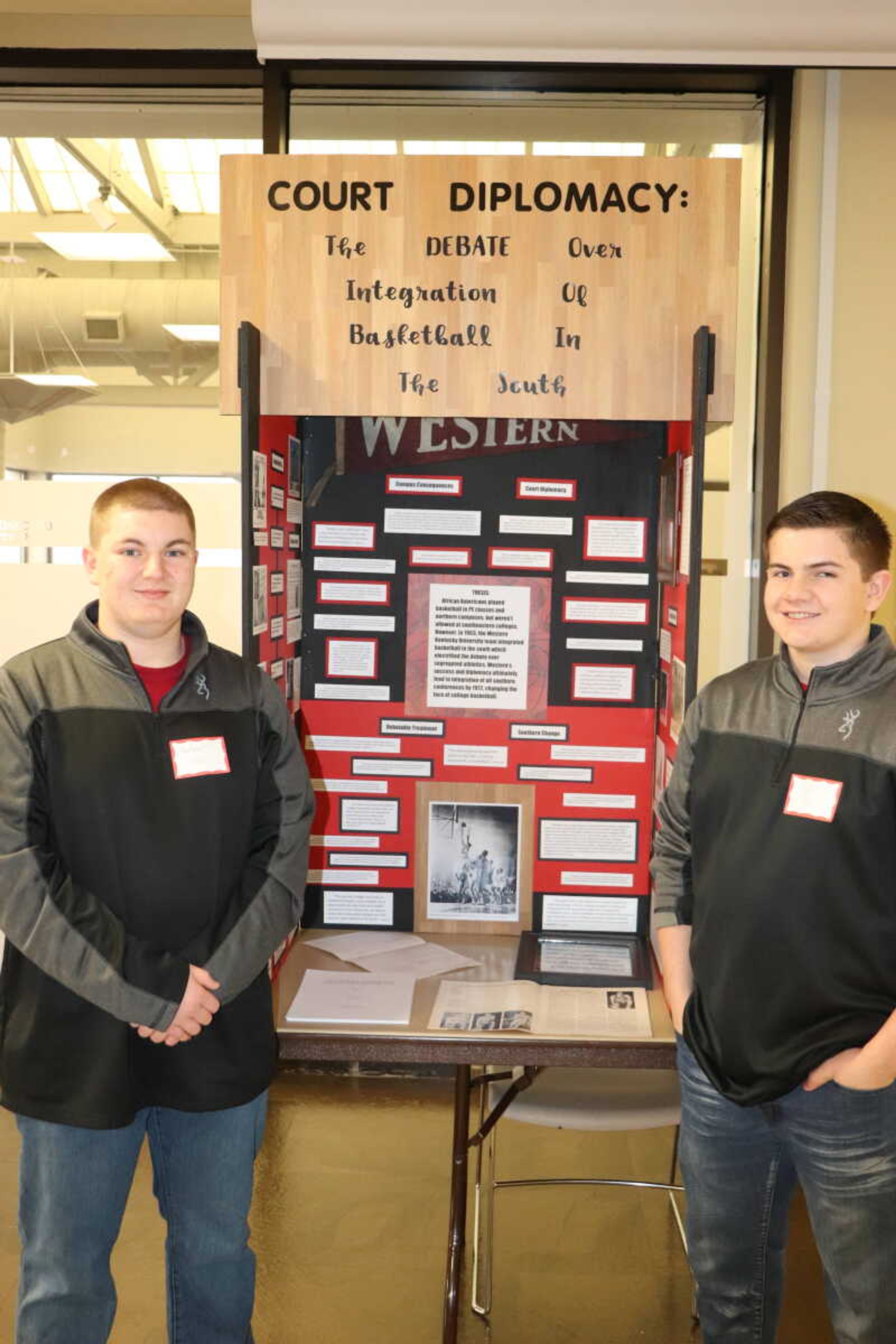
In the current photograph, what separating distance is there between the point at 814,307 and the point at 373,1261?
103 inches

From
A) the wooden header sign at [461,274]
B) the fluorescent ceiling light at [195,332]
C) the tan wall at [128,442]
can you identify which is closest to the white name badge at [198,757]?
the wooden header sign at [461,274]

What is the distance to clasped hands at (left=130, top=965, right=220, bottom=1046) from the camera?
1.71 metres

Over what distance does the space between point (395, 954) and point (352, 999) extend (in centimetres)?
32

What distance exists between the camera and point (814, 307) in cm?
322

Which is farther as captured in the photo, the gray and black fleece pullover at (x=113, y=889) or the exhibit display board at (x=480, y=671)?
the exhibit display board at (x=480, y=671)

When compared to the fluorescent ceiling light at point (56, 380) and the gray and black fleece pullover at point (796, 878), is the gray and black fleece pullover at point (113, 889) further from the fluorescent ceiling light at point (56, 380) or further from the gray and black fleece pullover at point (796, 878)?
the fluorescent ceiling light at point (56, 380)

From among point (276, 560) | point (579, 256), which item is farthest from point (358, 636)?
point (579, 256)

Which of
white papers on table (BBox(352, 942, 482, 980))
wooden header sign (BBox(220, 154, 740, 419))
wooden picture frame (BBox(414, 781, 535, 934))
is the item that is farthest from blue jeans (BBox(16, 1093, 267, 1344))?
wooden header sign (BBox(220, 154, 740, 419))

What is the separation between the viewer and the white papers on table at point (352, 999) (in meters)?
2.10

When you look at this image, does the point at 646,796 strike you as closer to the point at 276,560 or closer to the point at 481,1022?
the point at 481,1022

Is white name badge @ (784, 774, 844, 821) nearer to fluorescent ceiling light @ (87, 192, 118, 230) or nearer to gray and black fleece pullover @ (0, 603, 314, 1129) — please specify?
gray and black fleece pullover @ (0, 603, 314, 1129)

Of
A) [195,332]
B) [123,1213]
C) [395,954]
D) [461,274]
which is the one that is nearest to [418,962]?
[395,954]

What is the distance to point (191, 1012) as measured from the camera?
1716 millimetres

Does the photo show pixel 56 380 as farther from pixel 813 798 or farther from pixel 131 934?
pixel 813 798
